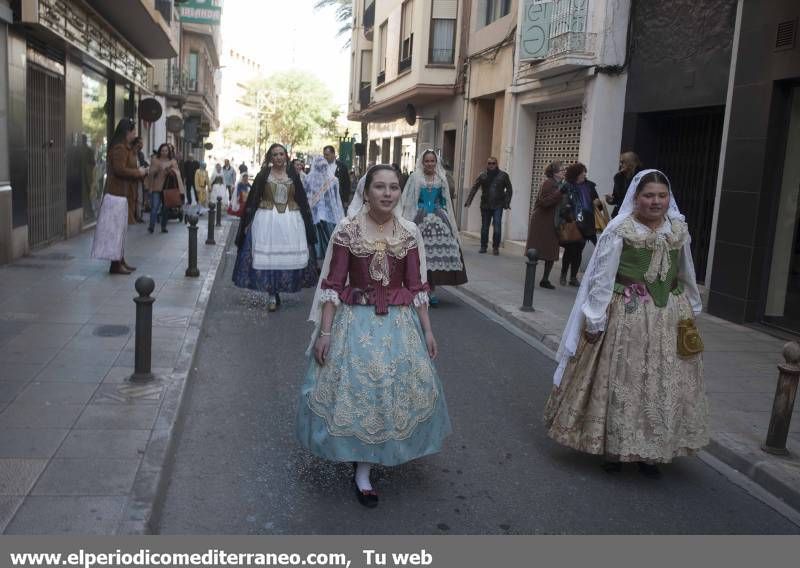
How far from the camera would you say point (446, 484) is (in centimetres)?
464

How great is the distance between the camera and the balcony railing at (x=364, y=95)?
112ft

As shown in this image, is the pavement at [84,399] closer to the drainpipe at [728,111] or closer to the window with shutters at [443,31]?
the drainpipe at [728,111]

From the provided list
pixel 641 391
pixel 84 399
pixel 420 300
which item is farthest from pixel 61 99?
pixel 641 391

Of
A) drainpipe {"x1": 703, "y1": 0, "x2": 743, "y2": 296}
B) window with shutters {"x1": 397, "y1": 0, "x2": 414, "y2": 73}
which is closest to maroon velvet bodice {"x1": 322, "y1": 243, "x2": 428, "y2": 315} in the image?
drainpipe {"x1": 703, "y1": 0, "x2": 743, "y2": 296}

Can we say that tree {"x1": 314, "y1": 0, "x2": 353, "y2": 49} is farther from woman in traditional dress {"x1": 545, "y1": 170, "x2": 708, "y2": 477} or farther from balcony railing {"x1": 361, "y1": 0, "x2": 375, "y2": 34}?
woman in traditional dress {"x1": 545, "y1": 170, "x2": 708, "y2": 477}

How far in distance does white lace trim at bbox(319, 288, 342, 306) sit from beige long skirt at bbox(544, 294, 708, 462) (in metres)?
1.55

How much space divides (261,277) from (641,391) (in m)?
5.79

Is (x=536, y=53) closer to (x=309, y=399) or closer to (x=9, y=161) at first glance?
(x=9, y=161)

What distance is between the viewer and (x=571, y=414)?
4.84 metres

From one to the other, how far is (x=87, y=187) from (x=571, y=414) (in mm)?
15559

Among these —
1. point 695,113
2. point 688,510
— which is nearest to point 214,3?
point 695,113

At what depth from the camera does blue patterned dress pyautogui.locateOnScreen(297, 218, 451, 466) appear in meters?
4.15

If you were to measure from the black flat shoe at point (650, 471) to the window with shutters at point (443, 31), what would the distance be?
19.9 m

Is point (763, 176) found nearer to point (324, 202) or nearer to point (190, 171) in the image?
point (324, 202)
